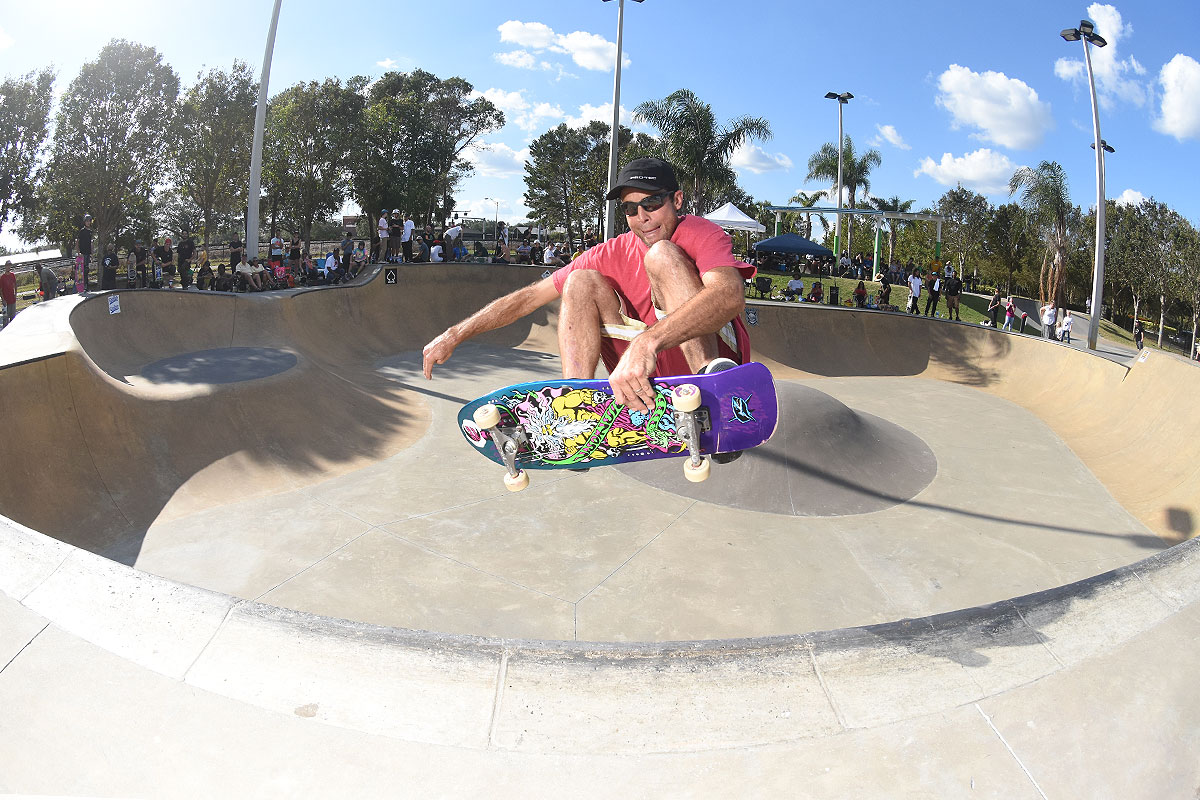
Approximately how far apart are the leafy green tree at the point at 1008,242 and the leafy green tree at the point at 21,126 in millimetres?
58578

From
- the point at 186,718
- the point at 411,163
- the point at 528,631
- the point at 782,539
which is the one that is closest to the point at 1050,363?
the point at 782,539

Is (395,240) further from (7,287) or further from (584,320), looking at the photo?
(584,320)

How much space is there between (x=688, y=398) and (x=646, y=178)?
4.07 ft

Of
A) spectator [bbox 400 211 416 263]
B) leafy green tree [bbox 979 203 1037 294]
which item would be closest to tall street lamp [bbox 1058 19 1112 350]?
spectator [bbox 400 211 416 263]

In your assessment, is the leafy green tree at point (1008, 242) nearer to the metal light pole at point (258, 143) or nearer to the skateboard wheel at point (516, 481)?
the metal light pole at point (258, 143)

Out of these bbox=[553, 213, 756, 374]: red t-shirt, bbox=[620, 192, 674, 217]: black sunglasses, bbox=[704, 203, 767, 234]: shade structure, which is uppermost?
bbox=[704, 203, 767, 234]: shade structure

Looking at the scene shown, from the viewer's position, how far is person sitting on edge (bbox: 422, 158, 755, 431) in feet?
11.5

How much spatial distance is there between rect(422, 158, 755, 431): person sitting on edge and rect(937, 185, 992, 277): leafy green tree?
5898 cm

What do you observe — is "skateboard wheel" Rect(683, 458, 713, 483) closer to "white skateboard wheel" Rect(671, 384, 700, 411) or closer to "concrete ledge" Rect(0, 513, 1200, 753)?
"white skateboard wheel" Rect(671, 384, 700, 411)

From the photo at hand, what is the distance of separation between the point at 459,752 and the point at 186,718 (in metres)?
1.09

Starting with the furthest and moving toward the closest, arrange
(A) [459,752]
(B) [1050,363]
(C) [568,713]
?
(B) [1050,363], (C) [568,713], (A) [459,752]

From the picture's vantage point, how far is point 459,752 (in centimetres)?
258

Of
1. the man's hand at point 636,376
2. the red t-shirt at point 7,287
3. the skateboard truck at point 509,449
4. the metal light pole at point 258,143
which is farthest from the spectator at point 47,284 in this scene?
the man's hand at point 636,376

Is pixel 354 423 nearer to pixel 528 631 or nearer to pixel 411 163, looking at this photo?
pixel 528 631
